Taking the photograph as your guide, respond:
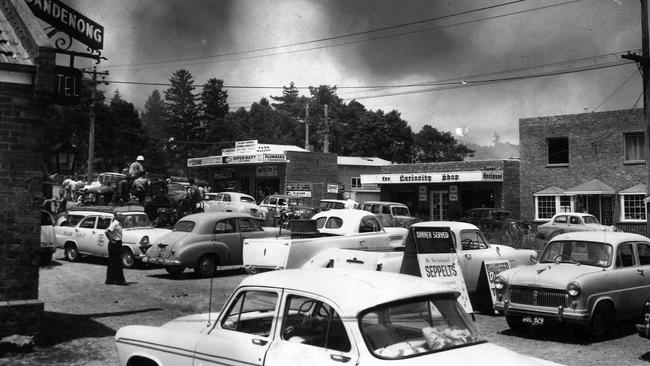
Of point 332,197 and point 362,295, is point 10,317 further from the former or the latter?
point 332,197

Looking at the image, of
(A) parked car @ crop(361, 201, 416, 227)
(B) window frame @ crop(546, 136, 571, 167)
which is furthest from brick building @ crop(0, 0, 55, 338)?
(B) window frame @ crop(546, 136, 571, 167)

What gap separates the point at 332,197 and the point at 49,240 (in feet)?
102

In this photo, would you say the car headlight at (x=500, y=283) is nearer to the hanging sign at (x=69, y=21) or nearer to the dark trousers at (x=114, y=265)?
the dark trousers at (x=114, y=265)

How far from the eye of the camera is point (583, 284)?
29.3 feet

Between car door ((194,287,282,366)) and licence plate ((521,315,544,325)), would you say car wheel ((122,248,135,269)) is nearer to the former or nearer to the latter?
licence plate ((521,315,544,325))

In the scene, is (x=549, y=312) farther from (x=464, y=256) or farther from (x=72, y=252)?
(x=72, y=252)

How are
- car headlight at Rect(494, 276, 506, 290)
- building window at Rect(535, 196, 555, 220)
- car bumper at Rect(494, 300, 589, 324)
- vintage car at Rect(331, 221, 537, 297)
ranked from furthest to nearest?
building window at Rect(535, 196, 555, 220) → vintage car at Rect(331, 221, 537, 297) → car headlight at Rect(494, 276, 506, 290) → car bumper at Rect(494, 300, 589, 324)

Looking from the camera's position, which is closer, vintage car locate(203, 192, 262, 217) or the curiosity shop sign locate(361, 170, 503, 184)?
vintage car locate(203, 192, 262, 217)

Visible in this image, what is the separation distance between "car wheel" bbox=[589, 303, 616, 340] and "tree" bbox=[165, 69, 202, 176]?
79.7 metres

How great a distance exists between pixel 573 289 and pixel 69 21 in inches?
400

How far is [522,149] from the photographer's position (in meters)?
35.0

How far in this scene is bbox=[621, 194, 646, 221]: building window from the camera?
98.2 ft

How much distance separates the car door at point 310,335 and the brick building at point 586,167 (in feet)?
95.9

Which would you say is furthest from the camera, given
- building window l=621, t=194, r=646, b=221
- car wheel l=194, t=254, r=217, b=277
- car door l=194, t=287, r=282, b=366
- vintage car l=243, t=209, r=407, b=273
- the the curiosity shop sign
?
the the curiosity shop sign
